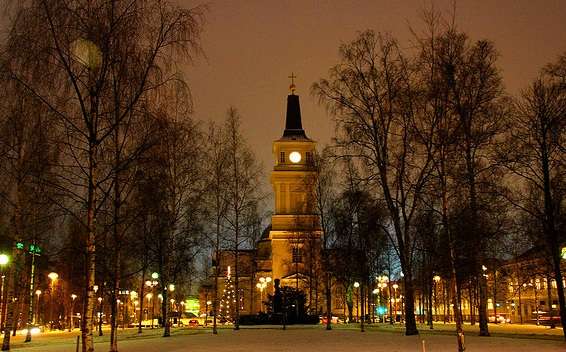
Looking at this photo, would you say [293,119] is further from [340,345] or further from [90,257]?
[90,257]

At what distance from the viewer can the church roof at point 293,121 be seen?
10019 centimetres

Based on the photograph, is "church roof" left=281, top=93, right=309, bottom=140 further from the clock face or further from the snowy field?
the snowy field


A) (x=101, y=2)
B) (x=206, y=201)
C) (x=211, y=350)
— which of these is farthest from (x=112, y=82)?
(x=206, y=201)

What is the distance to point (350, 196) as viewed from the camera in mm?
37719

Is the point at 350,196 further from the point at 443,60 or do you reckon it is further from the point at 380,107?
the point at 443,60

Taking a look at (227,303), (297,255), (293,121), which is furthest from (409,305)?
(227,303)

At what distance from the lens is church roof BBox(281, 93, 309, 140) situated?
10019 centimetres

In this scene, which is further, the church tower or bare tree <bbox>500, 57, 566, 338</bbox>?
the church tower

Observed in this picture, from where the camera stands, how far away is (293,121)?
101m

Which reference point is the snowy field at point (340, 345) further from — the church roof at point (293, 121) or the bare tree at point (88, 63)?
the church roof at point (293, 121)

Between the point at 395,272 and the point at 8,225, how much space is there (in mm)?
51808

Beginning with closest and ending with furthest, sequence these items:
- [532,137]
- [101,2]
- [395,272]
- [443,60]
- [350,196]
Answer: [101,2] < [443,60] < [532,137] < [350,196] < [395,272]

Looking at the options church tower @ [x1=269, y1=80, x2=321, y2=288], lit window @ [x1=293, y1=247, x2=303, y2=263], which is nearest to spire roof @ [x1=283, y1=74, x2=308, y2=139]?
church tower @ [x1=269, y1=80, x2=321, y2=288]

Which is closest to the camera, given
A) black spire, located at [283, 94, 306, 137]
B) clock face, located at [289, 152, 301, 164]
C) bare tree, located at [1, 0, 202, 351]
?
bare tree, located at [1, 0, 202, 351]
